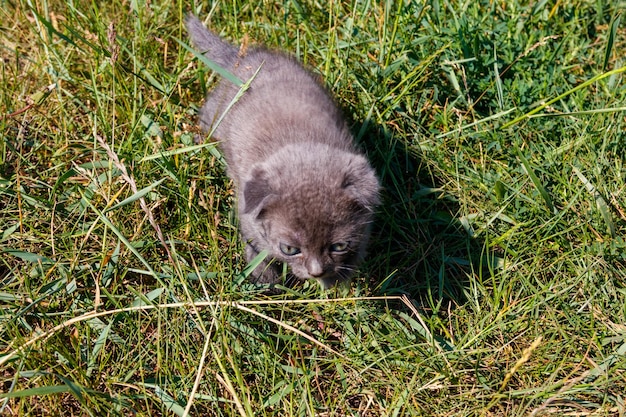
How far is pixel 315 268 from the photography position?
2.99m

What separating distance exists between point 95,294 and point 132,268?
207 millimetres

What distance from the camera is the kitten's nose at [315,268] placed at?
2992mm

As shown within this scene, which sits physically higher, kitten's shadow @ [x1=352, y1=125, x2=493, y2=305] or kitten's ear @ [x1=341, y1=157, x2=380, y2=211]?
kitten's ear @ [x1=341, y1=157, x2=380, y2=211]

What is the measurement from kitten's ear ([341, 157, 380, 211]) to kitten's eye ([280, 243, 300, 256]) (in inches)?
13.3

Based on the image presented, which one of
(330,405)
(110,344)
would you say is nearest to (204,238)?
(110,344)

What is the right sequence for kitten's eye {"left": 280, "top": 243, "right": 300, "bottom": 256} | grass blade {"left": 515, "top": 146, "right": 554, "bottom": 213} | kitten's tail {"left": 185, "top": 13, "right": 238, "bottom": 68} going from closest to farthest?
kitten's eye {"left": 280, "top": 243, "right": 300, "bottom": 256}, grass blade {"left": 515, "top": 146, "right": 554, "bottom": 213}, kitten's tail {"left": 185, "top": 13, "right": 238, "bottom": 68}

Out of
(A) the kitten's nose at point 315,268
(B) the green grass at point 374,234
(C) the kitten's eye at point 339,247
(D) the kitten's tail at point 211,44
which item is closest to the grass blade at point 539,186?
(B) the green grass at point 374,234

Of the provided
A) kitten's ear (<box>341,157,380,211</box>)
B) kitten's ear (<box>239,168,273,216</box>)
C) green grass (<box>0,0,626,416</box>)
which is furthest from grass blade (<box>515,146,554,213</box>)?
kitten's ear (<box>239,168,273,216</box>)

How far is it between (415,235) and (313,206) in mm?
974

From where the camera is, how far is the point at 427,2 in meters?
4.04

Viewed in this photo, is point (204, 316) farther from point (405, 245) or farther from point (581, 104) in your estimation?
point (581, 104)

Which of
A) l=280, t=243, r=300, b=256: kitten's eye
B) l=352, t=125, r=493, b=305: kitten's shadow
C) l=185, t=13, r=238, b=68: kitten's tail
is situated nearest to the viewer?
l=280, t=243, r=300, b=256: kitten's eye

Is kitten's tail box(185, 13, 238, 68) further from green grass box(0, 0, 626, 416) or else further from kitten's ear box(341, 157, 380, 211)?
kitten's ear box(341, 157, 380, 211)

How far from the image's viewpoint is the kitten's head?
2.98 meters
